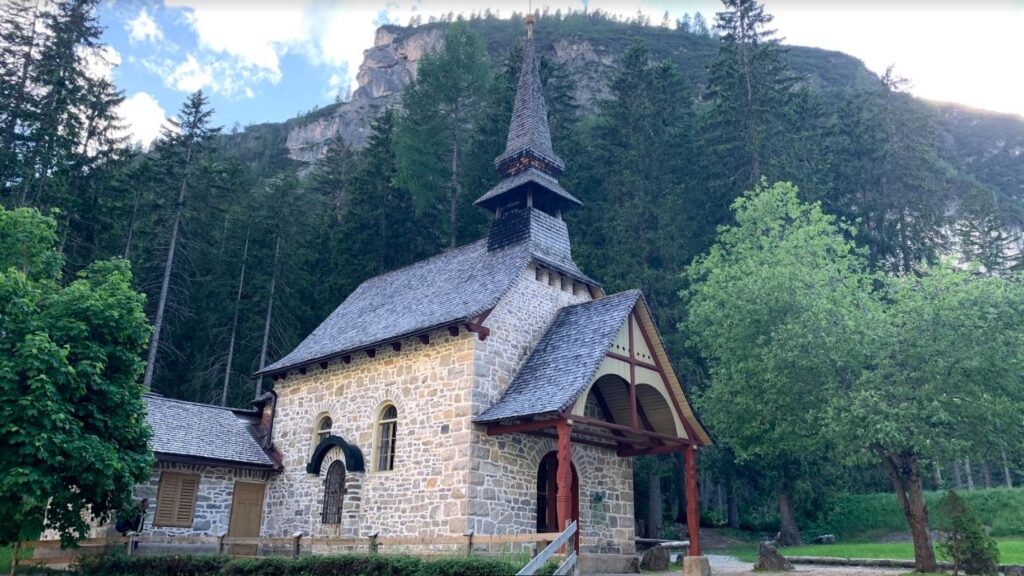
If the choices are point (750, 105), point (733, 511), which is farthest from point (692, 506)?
point (750, 105)

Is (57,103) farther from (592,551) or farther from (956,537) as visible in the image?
(956,537)

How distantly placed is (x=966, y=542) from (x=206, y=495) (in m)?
18.4

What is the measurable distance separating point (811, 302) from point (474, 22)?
11339 centimetres

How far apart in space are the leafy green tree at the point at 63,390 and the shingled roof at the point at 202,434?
4.42m

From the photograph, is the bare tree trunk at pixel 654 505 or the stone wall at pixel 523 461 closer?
the stone wall at pixel 523 461

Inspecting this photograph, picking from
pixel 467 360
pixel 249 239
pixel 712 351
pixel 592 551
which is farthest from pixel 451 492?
pixel 249 239

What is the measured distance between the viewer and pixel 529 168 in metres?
22.4

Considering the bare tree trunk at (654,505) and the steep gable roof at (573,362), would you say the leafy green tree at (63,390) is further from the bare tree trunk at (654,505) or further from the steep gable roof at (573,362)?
the bare tree trunk at (654,505)

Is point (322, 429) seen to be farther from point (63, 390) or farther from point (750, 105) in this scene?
point (750, 105)

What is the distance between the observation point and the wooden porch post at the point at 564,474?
13320 mm

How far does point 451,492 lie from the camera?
15406 millimetres

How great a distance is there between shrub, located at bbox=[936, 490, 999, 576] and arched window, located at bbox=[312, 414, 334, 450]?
15.0 metres

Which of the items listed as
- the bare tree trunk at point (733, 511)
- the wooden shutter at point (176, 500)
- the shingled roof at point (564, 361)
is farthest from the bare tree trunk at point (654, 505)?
the wooden shutter at point (176, 500)

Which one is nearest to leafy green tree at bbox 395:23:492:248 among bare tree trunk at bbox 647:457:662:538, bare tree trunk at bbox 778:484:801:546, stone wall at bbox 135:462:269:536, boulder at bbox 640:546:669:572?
bare tree trunk at bbox 647:457:662:538
